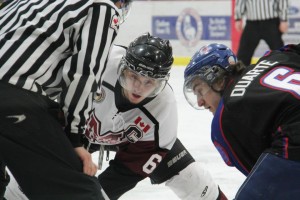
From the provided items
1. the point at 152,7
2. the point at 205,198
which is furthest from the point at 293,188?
the point at 152,7

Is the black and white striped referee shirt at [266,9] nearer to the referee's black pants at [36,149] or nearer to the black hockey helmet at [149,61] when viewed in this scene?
the black hockey helmet at [149,61]

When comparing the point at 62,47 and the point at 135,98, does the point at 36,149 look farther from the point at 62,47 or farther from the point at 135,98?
the point at 135,98

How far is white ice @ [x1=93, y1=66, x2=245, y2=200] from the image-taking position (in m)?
2.88

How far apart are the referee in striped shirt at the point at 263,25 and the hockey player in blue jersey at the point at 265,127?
4559mm

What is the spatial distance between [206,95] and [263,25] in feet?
14.9

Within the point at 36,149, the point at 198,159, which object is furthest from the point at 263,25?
the point at 36,149

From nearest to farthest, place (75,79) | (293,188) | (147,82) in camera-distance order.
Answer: (293,188)
(75,79)
(147,82)

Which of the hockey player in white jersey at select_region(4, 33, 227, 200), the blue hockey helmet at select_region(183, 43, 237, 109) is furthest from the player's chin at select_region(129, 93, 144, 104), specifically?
the blue hockey helmet at select_region(183, 43, 237, 109)

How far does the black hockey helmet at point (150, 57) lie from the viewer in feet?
7.34

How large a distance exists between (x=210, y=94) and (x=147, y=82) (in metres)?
0.37

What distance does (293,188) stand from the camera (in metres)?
1.59

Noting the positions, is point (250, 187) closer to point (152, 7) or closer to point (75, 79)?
point (75, 79)

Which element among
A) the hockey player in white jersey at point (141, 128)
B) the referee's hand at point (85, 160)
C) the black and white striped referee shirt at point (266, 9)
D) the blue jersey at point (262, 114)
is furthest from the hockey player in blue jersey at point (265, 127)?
the black and white striped referee shirt at point (266, 9)

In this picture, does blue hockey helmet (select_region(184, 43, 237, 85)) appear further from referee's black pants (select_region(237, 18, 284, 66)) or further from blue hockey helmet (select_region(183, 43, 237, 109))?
referee's black pants (select_region(237, 18, 284, 66))
